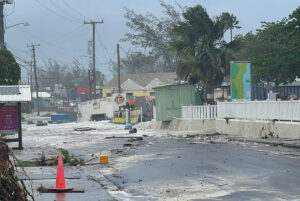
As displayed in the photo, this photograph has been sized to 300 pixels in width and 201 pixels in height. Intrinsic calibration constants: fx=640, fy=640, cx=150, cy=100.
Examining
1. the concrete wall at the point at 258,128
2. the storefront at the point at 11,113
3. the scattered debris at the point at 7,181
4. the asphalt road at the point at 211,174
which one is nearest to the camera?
the scattered debris at the point at 7,181

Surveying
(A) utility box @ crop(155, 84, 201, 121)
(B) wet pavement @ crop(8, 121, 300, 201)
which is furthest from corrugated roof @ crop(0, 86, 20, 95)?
(A) utility box @ crop(155, 84, 201, 121)

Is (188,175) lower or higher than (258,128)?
lower

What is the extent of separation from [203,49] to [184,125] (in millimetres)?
6356

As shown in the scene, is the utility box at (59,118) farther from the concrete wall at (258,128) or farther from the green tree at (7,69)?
the concrete wall at (258,128)

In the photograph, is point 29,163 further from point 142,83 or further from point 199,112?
point 142,83

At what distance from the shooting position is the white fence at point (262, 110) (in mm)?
25734

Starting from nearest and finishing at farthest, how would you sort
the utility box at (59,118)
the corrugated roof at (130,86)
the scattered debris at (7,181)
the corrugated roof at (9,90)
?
1. the scattered debris at (7,181)
2. the corrugated roof at (9,90)
3. the utility box at (59,118)
4. the corrugated roof at (130,86)

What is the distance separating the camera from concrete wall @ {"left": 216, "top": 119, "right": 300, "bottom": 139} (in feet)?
84.0

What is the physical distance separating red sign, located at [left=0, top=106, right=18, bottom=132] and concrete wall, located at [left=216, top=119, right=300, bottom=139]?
34.7 feet

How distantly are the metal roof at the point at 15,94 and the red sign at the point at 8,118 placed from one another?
1.04m

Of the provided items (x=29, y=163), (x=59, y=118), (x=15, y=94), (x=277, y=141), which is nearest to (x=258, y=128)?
(x=277, y=141)

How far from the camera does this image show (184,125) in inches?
1624

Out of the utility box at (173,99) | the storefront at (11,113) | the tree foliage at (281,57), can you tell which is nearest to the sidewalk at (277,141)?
the storefront at (11,113)

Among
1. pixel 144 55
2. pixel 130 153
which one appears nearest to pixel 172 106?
pixel 130 153
